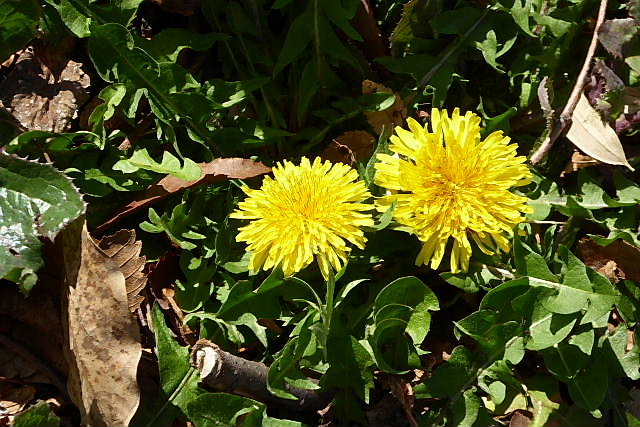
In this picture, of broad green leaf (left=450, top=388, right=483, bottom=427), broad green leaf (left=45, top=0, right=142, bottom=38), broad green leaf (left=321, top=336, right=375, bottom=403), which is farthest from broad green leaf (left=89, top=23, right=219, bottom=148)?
broad green leaf (left=450, top=388, right=483, bottom=427)

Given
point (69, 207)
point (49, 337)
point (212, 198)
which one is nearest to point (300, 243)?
point (212, 198)

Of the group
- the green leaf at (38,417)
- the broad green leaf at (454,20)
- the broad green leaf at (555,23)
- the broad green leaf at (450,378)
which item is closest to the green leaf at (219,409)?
the green leaf at (38,417)

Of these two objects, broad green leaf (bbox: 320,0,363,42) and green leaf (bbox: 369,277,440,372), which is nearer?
green leaf (bbox: 369,277,440,372)

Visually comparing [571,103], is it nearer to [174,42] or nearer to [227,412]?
[174,42]

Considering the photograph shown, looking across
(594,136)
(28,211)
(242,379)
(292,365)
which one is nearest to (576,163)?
(594,136)

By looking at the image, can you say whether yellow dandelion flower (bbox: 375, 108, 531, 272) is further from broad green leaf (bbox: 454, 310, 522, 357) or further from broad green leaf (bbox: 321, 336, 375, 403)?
broad green leaf (bbox: 321, 336, 375, 403)

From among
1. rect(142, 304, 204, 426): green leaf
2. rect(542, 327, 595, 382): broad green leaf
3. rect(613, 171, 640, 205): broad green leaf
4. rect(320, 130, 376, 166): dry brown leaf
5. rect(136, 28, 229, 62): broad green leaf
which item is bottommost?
rect(542, 327, 595, 382): broad green leaf
